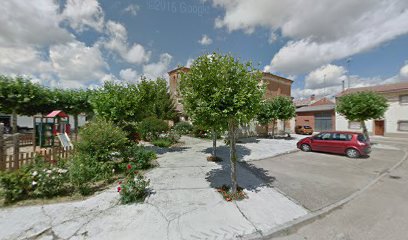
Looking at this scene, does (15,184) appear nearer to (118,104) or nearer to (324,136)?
(118,104)

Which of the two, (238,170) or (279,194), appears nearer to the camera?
(279,194)

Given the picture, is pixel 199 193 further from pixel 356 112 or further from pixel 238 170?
pixel 356 112

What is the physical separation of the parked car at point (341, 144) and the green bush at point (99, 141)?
1173 centimetres

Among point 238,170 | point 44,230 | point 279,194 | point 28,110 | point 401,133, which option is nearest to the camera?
point 44,230

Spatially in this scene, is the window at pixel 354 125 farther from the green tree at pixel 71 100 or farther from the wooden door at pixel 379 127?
the green tree at pixel 71 100

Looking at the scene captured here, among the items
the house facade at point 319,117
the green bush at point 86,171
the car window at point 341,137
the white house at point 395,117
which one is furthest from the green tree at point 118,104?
the house facade at point 319,117

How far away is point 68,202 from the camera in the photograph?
4.70 metres

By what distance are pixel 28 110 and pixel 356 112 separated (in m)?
24.3

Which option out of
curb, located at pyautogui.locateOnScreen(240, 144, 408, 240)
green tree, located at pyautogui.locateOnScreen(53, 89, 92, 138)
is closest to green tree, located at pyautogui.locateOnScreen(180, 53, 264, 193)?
curb, located at pyautogui.locateOnScreen(240, 144, 408, 240)

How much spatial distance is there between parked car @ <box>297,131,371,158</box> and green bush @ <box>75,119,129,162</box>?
1173cm

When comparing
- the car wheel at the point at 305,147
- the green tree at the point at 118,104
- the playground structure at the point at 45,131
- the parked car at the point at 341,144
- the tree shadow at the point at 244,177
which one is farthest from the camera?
the playground structure at the point at 45,131

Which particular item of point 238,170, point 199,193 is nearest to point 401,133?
point 238,170

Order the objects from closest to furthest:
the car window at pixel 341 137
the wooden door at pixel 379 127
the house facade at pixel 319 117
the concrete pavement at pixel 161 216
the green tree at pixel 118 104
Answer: the concrete pavement at pixel 161 216
the green tree at pixel 118 104
the car window at pixel 341 137
the wooden door at pixel 379 127
the house facade at pixel 319 117

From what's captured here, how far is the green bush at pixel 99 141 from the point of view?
661 centimetres
